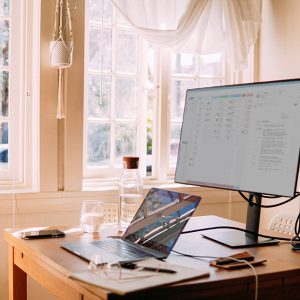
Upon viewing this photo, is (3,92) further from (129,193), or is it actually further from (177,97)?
(177,97)

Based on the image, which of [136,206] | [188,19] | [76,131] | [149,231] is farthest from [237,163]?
[188,19]

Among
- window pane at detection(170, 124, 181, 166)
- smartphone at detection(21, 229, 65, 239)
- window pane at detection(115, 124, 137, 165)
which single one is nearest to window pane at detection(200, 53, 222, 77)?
window pane at detection(170, 124, 181, 166)

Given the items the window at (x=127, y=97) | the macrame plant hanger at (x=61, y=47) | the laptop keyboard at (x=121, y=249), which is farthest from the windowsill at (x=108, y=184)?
the laptop keyboard at (x=121, y=249)

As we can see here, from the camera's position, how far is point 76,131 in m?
2.62

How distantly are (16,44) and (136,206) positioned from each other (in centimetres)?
109

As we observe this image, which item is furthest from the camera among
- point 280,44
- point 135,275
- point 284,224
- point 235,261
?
point 280,44

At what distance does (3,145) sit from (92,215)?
981 millimetres

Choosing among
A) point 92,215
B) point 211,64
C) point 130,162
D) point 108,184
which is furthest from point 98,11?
point 92,215

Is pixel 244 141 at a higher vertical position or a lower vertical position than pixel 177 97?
lower

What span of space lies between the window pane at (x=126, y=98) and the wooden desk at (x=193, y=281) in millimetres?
1238

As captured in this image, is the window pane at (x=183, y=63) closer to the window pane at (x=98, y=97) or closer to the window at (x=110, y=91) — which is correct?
the window at (x=110, y=91)

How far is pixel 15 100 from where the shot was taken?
2.63 metres

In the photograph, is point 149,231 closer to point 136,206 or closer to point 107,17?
point 136,206

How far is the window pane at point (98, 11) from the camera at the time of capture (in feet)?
9.27
